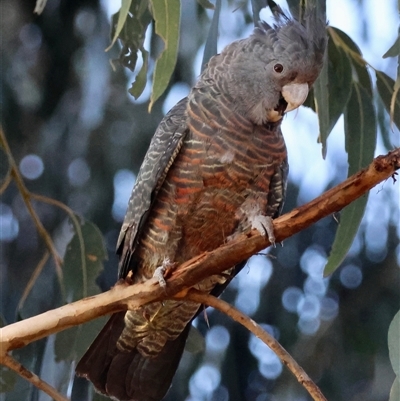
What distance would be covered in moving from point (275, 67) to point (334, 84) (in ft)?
0.62

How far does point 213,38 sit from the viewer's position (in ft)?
4.05

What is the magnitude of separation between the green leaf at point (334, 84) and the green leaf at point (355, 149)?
3 cm

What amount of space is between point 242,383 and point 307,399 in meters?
Result: 0.21

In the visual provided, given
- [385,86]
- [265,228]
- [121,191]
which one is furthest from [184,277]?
[121,191]

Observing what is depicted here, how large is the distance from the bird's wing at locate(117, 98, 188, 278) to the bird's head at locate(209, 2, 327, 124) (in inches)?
5.3

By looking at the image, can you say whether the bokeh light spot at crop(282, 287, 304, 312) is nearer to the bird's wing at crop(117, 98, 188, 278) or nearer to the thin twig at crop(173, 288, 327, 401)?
the bird's wing at crop(117, 98, 188, 278)

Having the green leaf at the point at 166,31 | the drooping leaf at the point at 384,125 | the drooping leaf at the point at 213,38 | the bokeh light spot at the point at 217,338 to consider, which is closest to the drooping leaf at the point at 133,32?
the drooping leaf at the point at 213,38

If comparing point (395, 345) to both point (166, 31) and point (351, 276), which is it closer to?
point (166, 31)

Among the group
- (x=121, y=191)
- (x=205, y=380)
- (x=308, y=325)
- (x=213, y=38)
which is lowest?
(x=205, y=380)

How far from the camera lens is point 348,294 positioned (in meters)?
1.80

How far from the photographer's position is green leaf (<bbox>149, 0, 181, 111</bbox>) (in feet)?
3.35

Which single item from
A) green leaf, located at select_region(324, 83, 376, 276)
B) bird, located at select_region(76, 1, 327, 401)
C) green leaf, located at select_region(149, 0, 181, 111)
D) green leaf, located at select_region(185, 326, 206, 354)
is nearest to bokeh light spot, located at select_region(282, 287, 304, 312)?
green leaf, located at select_region(185, 326, 206, 354)

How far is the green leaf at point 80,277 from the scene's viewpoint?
52.8 inches

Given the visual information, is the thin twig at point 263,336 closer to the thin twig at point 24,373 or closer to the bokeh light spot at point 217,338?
the thin twig at point 24,373
